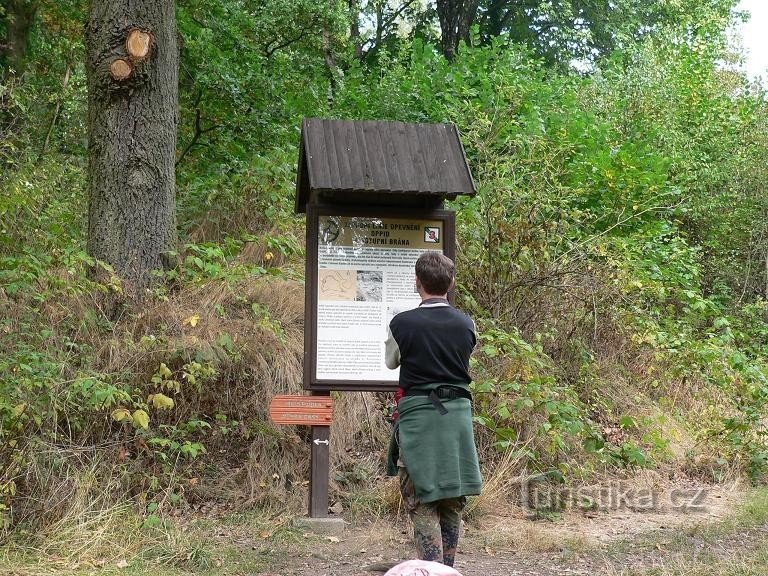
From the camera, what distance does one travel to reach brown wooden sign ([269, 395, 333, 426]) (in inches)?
273

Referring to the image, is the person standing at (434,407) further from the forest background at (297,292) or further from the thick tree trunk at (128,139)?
the thick tree trunk at (128,139)

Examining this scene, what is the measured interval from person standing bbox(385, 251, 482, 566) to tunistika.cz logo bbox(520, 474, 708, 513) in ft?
9.53

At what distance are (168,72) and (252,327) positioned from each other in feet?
9.33

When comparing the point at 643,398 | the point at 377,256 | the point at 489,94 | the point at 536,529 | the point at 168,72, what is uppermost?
Result: the point at 489,94

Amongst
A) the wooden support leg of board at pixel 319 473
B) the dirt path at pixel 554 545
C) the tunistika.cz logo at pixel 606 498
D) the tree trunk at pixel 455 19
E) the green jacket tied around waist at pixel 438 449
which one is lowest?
the dirt path at pixel 554 545

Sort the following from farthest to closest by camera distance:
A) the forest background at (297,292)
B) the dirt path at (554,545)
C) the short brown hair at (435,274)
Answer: the forest background at (297,292), the dirt path at (554,545), the short brown hair at (435,274)

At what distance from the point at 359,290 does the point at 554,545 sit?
2.41 meters

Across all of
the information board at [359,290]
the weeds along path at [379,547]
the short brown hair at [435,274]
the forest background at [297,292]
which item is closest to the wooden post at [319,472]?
the weeds along path at [379,547]

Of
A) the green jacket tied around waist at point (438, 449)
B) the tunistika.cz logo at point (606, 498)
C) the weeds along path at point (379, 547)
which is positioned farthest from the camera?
the tunistika.cz logo at point (606, 498)

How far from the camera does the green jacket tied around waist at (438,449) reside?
4941mm

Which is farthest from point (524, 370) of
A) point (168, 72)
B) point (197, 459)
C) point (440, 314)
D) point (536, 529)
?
point (168, 72)

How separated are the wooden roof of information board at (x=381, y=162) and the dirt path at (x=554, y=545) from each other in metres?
2.60

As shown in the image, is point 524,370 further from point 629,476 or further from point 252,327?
point 252,327

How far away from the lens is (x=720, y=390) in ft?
34.8
